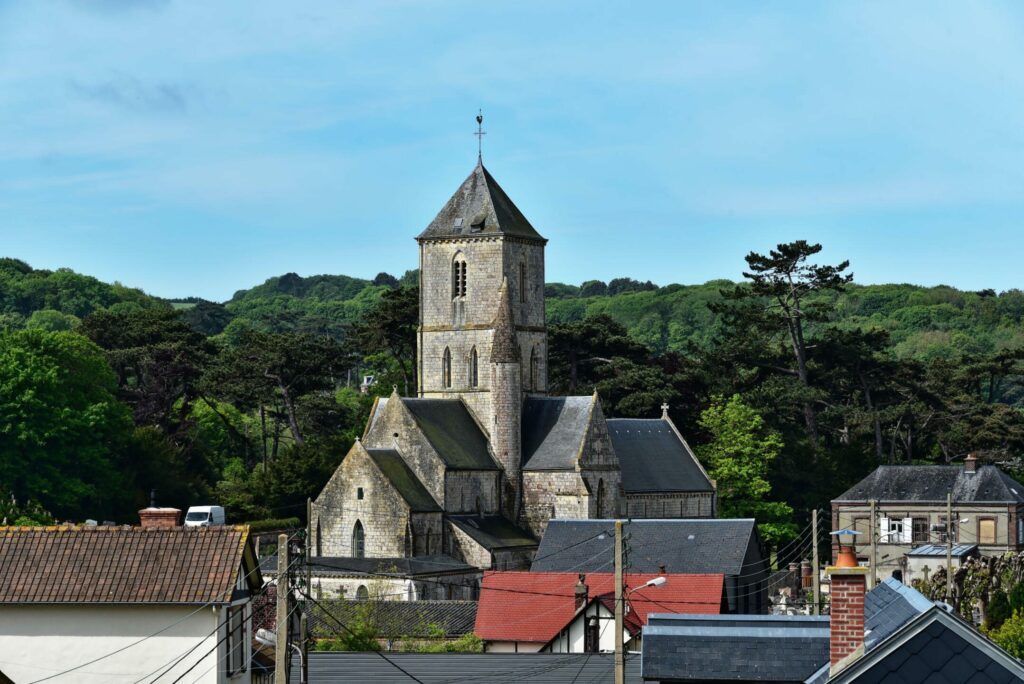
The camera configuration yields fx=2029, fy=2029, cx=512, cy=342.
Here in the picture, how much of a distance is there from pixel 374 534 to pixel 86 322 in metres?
30.1

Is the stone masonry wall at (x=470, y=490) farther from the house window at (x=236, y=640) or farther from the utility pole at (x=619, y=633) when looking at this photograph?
the house window at (x=236, y=640)


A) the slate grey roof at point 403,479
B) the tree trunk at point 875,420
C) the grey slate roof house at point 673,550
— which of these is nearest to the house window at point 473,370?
the slate grey roof at point 403,479

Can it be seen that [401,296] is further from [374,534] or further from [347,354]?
[374,534]

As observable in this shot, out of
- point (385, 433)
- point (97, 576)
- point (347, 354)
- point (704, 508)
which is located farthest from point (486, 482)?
point (97, 576)

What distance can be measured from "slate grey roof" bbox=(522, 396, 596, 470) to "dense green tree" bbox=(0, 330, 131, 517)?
47.4 ft

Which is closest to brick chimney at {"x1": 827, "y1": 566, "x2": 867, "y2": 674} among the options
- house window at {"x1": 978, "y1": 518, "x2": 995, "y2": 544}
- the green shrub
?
the green shrub

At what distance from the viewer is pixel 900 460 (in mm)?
94188

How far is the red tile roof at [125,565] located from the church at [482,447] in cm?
3595

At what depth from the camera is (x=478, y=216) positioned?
74188 mm

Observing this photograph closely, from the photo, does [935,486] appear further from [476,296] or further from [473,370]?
[476,296]

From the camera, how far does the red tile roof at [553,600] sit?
47.6 m

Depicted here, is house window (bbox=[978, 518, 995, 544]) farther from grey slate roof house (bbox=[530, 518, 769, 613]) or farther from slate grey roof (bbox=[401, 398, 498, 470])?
slate grey roof (bbox=[401, 398, 498, 470])

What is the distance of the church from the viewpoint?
6712 centimetres

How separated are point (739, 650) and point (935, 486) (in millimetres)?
59637
